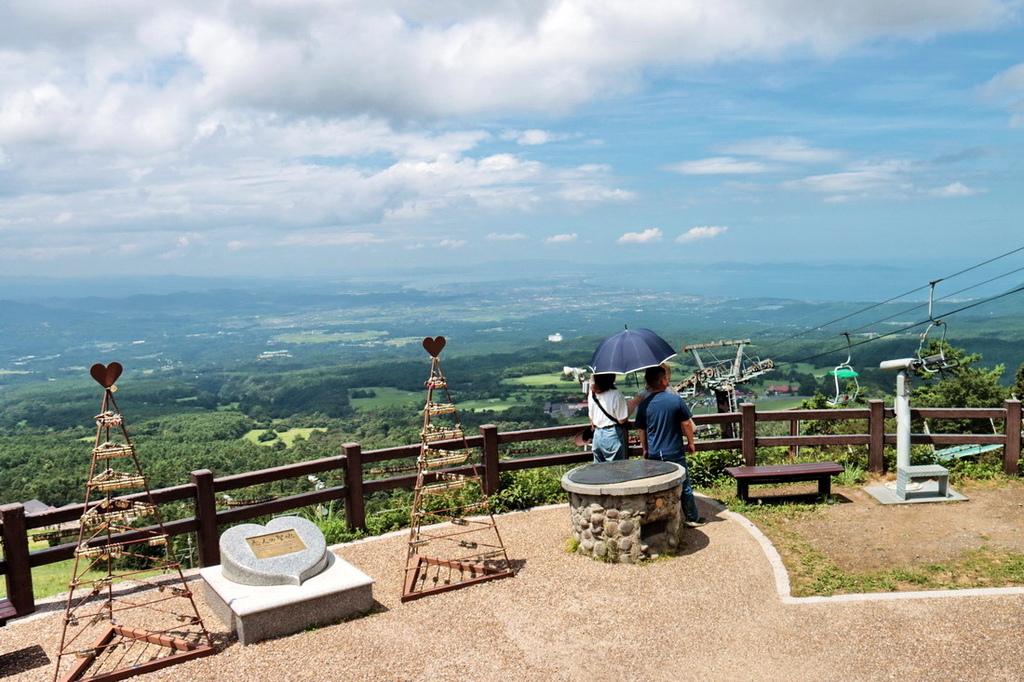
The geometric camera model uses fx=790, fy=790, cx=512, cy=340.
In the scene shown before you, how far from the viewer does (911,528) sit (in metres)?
9.10

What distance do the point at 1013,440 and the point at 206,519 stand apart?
10713 mm

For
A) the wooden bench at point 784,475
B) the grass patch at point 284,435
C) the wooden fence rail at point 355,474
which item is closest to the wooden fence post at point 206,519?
the wooden fence rail at point 355,474

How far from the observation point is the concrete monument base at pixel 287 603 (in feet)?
22.0

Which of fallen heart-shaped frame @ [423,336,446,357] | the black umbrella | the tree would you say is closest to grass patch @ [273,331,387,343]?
the tree

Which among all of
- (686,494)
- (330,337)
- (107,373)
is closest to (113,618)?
(107,373)

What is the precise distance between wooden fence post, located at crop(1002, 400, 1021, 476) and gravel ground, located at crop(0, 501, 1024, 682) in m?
4.96

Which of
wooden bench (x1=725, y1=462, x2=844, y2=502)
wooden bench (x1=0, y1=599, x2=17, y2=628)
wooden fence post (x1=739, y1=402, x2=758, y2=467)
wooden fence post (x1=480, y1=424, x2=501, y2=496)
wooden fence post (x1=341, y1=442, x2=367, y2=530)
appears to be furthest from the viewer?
wooden fence post (x1=739, y1=402, x2=758, y2=467)

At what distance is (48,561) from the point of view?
25.1 feet

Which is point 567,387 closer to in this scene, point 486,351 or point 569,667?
point 486,351

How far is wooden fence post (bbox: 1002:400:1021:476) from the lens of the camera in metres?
11.1

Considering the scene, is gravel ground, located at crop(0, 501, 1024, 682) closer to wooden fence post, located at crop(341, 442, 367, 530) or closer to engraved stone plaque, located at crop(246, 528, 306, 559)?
engraved stone plaque, located at crop(246, 528, 306, 559)

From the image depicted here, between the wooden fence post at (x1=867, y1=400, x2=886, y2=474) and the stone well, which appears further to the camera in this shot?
the wooden fence post at (x1=867, y1=400, x2=886, y2=474)

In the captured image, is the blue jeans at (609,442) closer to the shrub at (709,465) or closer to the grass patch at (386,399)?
the shrub at (709,465)

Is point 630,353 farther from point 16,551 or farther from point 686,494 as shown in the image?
point 16,551
